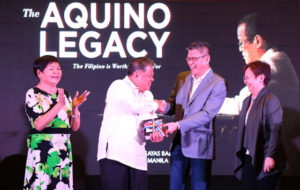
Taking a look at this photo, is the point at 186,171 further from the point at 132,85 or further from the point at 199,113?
the point at 132,85

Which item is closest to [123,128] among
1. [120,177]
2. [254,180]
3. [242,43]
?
[120,177]

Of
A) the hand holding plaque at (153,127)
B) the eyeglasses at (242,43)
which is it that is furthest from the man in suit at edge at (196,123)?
the eyeglasses at (242,43)

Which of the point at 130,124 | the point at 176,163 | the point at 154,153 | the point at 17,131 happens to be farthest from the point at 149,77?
the point at 17,131

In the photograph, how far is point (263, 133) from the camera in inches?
140

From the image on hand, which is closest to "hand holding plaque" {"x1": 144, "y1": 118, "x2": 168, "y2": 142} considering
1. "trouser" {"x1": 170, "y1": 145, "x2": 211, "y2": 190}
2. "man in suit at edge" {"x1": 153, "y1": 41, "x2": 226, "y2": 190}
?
"man in suit at edge" {"x1": 153, "y1": 41, "x2": 226, "y2": 190}

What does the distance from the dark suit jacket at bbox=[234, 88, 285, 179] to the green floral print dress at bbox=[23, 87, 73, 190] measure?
4.48 ft

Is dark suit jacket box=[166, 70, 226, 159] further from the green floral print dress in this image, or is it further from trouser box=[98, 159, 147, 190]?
the green floral print dress

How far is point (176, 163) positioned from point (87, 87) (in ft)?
7.52

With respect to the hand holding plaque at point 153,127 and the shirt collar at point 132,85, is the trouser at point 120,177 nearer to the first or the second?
the hand holding plaque at point 153,127

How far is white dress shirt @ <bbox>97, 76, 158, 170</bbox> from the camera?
10.1 feet

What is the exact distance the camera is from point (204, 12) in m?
5.57

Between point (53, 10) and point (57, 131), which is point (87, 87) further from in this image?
point (57, 131)

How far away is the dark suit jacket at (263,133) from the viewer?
3.48 meters

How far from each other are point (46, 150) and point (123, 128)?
748mm
